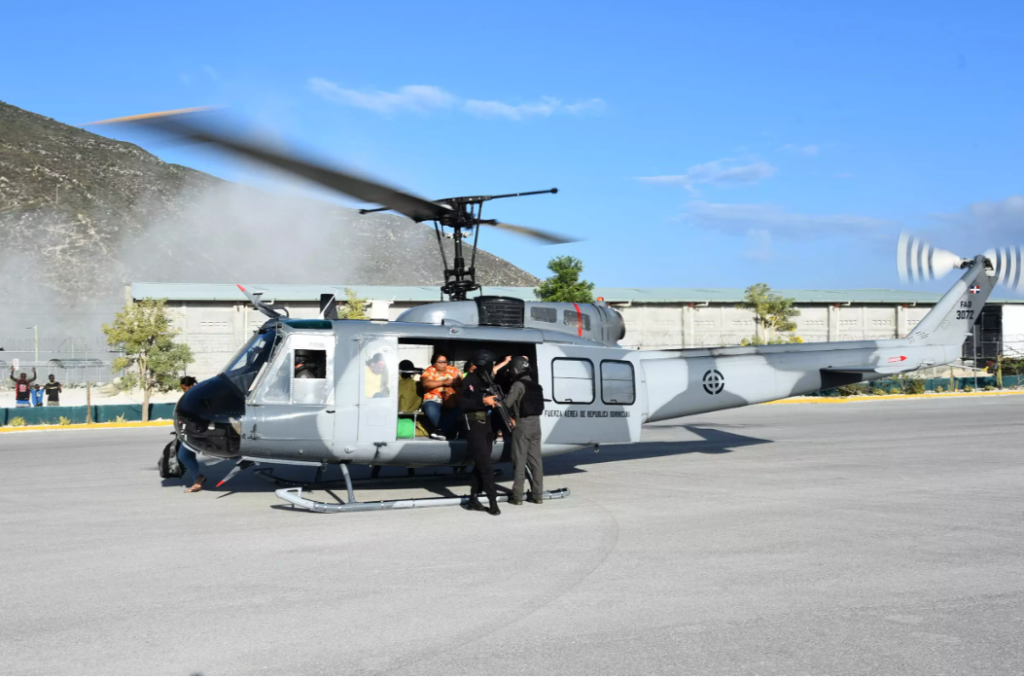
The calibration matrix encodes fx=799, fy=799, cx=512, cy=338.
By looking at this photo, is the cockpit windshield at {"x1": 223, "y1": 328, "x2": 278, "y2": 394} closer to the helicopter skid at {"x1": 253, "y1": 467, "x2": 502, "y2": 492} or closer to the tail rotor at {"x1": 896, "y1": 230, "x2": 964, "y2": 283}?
the helicopter skid at {"x1": 253, "y1": 467, "x2": 502, "y2": 492}

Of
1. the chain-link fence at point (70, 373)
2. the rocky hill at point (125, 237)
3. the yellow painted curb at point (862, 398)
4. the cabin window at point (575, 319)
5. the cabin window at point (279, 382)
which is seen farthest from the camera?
the rocky hill at point (125, 237)

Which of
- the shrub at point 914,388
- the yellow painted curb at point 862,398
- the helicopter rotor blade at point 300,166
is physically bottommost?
the yellow painted curb at point 862,398

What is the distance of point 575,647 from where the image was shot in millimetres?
5172

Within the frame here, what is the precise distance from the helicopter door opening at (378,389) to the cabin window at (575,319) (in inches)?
129

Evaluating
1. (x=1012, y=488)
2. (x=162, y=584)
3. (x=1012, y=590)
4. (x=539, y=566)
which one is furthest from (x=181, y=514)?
(x=1012, y=488)

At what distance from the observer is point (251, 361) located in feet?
33.2

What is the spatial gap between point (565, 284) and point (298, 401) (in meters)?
37.8

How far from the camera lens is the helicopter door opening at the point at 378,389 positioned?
1002 centimetres

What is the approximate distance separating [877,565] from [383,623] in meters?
4.40

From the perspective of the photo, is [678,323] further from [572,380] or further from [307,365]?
[307,365]

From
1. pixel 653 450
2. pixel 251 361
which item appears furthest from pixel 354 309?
pixel 251 361

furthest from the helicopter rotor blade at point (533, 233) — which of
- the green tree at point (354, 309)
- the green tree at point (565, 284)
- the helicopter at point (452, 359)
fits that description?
the green tree at point (565, 284)

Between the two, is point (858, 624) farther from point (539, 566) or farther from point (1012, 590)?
point (539, 566)

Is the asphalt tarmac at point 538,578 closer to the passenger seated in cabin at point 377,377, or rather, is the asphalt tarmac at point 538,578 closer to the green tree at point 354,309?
the passenger seated in cabin at point 377,377
